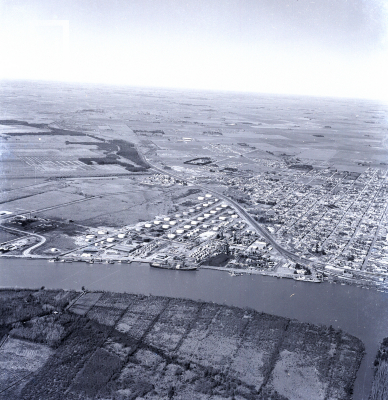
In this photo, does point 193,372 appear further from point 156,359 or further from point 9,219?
point 9,219

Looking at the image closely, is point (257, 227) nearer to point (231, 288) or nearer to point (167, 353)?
point (231, 288)

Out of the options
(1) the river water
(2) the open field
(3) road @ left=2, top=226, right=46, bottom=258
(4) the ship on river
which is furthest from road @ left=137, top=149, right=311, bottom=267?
(3) road @ left=2, top=226, right=46, bottom=258

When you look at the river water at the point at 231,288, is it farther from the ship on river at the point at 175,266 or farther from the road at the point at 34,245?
the road at the point at 34,245

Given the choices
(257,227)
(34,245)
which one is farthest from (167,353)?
(257,227)

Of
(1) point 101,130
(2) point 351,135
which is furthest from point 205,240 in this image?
(2) point 351,135

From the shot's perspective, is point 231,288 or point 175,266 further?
point 175,266

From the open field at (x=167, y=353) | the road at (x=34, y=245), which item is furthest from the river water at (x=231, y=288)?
the open field at (x=167, y=353)
